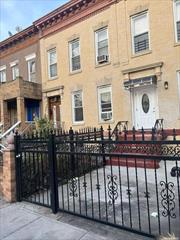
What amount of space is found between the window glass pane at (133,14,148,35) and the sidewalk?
9567 mm

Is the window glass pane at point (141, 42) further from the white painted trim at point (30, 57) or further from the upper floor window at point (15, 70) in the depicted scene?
the upper floor window at point (15, 70)

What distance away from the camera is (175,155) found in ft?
10.7

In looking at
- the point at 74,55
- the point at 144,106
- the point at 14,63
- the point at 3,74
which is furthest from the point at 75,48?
the point at 3,74

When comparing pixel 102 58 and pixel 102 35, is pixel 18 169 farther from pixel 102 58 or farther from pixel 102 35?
pixel 102 35

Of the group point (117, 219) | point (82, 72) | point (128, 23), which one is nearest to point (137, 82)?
point (128, 23)

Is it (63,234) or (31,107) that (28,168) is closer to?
(63,234)

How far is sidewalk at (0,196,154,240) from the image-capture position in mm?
3717

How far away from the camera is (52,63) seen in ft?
53.8

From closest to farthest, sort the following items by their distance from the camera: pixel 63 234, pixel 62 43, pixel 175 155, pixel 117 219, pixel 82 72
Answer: pixel 175 155 → pixel 63 234 → pixel 117 219 → pixel 82 72 → pixel 62 43

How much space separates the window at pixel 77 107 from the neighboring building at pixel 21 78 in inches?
113

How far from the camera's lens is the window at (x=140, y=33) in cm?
1175

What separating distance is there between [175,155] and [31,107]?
1533 centimetres

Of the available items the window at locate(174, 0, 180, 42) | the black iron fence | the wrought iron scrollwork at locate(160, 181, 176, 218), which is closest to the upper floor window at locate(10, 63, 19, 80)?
the window at locate(174, 0, 180, 42)

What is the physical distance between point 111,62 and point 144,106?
2873 millimetres
